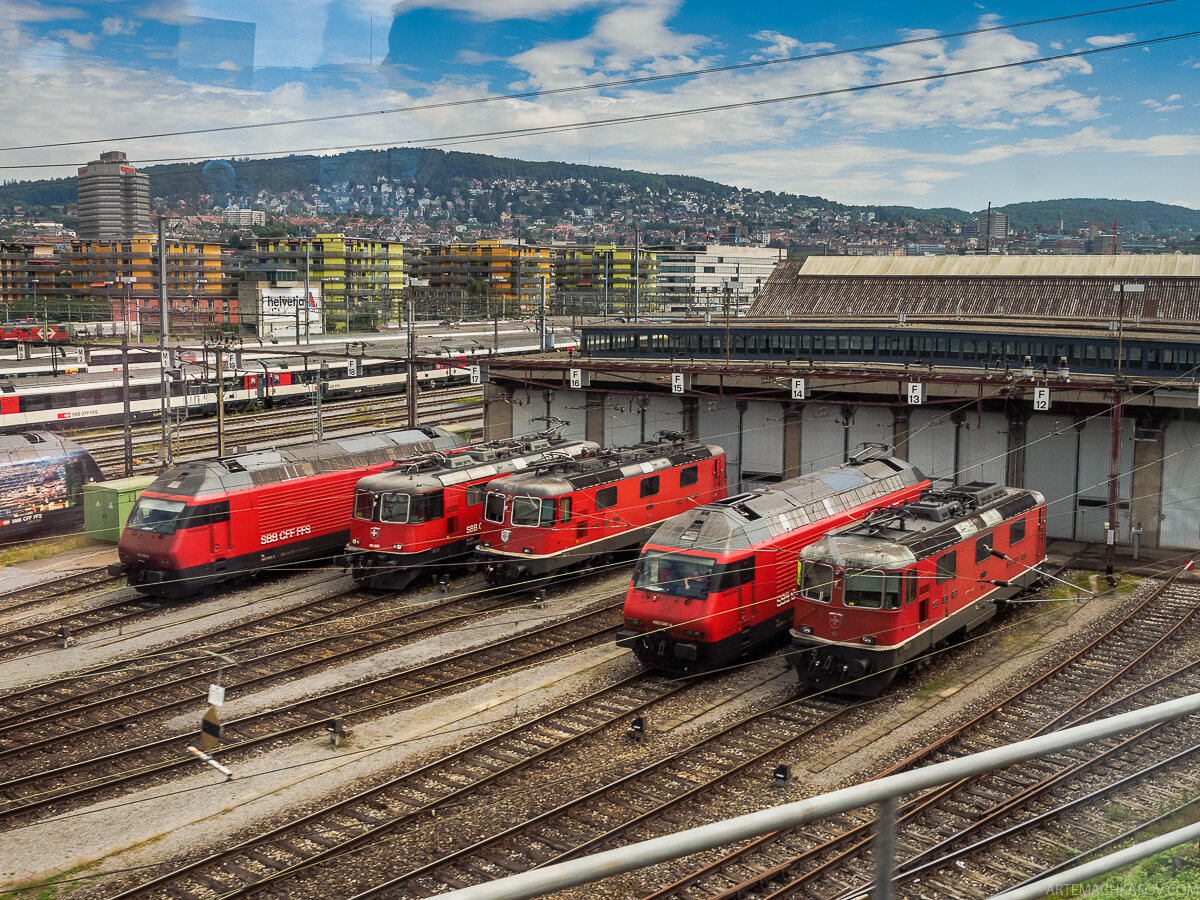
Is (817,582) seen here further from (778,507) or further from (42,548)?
(42,548)

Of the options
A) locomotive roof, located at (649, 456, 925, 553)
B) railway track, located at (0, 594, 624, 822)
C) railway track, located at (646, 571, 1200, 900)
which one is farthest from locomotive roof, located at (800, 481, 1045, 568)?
railway track, located at (0, 594, 624, 822)

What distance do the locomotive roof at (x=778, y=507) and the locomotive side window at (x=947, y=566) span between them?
10.5ft

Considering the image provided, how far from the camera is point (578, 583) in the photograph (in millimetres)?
26906

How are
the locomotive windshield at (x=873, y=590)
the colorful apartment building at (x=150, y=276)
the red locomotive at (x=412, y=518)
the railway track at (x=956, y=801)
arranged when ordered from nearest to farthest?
the railway track at (x=956, y=801) → the locomotive windshield at (x=873, y=590) → the red locomotive at (x=412, y=518) → the colorful apartment building at (x=150, y=276)

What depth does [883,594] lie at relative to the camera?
712 inches

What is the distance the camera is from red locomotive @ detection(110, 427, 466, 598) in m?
Answer: 25.2

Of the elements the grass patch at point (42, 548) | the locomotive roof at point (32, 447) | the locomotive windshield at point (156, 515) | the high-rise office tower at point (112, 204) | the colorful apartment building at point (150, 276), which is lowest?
the grass patch at point (42, 548)

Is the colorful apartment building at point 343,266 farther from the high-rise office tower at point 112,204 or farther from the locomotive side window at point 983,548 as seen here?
the locomotive side window at point 983,548

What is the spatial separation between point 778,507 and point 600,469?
19.8 feet

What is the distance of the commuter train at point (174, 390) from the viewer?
45406 millimetres

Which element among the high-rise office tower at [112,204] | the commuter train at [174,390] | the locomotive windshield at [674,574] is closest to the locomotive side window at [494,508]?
the locomotive windshield at [674,574]

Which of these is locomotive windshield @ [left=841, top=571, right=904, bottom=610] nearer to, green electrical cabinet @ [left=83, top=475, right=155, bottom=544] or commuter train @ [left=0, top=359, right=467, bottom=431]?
green electrical cabinet @ [left=83, top=475, right=155, bottom=544]

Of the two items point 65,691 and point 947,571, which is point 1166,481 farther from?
point 65,691

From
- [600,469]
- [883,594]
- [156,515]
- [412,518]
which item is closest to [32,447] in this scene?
[156,515]
